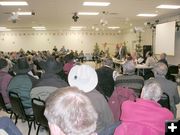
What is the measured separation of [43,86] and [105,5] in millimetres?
6378

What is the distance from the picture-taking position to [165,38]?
1281 centimetres

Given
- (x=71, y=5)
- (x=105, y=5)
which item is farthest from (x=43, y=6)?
(x=105, y=5)

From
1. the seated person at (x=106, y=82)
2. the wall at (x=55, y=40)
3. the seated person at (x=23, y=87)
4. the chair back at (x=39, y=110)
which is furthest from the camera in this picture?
the wall at (x=55, y=40)

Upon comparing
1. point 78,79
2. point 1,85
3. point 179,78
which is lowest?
point 179,78

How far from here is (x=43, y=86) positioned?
3.76m

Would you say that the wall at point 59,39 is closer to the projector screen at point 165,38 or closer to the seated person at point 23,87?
the projector screen at point 165,38

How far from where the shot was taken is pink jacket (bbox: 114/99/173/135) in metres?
2.02

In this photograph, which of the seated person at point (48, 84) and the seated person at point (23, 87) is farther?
the seated person at point (23, 87)

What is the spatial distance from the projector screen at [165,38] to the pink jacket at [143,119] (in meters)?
10.3

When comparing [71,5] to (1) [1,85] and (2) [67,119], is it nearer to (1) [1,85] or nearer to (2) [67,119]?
(1) [1,85]

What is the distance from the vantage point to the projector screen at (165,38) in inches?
475

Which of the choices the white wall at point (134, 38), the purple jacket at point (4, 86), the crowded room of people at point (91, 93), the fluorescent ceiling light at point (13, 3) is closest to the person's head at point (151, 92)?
the crowded room of people at point (91, 93)

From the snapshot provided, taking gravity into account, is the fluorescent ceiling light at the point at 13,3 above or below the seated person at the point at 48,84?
above

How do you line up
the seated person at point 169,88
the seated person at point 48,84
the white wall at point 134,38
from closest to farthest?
1. the seated person at point 48,84
2. the seated person at point 169,88
3. the white wall at point 134,38
